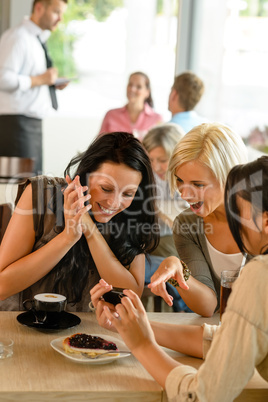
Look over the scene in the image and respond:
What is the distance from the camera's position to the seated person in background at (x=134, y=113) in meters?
4.63

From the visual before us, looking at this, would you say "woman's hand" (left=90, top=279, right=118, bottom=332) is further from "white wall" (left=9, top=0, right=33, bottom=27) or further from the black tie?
"white wall" (left=9, top=0, right=33, bottom=27)

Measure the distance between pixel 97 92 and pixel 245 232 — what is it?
507 cm

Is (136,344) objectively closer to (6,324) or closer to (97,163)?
(6,324)

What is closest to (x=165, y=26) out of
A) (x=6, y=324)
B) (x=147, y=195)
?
(x=147, y=195)

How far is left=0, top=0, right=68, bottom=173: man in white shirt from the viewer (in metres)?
4.46

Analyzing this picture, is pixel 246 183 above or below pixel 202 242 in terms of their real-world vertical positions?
above

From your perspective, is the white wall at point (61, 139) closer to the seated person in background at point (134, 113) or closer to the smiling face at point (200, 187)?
the seated person in background at point (134, 113)

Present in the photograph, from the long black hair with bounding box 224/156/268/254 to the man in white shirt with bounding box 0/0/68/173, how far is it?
3.56 m

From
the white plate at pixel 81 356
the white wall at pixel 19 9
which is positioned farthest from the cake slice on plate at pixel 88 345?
the white wall at pixel 19 9

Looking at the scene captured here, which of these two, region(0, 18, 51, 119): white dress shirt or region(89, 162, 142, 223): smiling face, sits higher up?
region(0, 18, 51, 119): white dress shirt

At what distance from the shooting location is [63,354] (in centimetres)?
129

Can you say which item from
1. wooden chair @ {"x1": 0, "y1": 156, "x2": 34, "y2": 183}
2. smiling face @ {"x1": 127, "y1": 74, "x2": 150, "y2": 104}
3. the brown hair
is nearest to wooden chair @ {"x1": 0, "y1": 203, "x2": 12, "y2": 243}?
wooden chair @ {"x1": 0, "y1": 156, "x2": 34, "y2": 183}

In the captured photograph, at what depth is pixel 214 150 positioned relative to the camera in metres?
1.82

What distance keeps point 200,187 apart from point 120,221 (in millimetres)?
302
